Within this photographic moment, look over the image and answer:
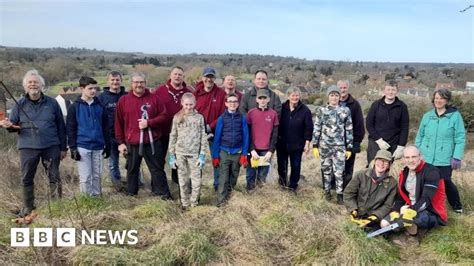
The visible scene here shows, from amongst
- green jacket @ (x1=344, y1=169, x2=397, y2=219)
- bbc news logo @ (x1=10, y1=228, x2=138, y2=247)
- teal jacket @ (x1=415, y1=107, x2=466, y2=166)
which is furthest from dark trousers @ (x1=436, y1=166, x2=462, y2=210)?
bbc news logo @ (x1=10, y1=228, x2=138, y2=247)

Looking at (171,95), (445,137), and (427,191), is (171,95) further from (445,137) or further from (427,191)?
(445,137)

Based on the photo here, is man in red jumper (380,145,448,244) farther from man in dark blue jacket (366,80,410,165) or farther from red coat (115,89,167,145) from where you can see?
red coat (115,89,167,145)

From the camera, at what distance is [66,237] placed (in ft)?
14.6

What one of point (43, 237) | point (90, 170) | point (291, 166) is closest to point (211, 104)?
point (291, 166)

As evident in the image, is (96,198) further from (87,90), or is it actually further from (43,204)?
(87,90)

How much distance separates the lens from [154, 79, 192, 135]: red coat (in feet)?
19.9

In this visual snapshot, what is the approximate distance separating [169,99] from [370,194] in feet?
10.2

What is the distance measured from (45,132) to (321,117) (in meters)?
3.69

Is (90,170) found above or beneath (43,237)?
above

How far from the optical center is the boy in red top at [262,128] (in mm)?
5844

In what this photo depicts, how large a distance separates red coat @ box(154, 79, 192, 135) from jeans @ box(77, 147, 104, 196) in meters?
1.00

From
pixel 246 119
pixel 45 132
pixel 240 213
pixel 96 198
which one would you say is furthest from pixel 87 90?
pixel 240 213

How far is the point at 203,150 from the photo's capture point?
18.0 ft

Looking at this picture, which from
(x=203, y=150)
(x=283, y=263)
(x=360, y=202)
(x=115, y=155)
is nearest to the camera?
(x=283, y=263)
